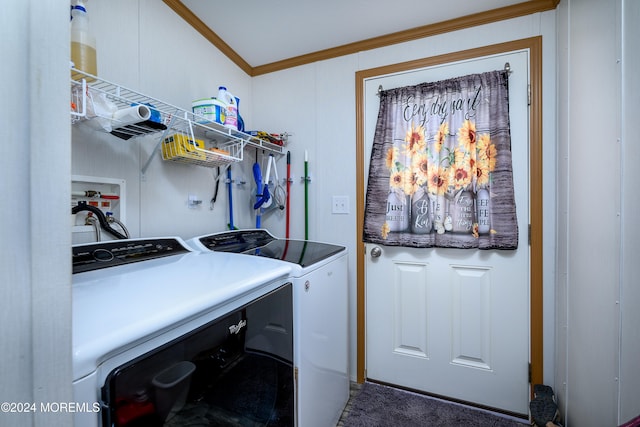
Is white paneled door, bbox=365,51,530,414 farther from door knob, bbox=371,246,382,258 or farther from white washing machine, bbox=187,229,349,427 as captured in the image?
white washing machine, bbox=187,229,349,427

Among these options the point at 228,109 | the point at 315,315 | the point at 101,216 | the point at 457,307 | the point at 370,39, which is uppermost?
the point at 370,39

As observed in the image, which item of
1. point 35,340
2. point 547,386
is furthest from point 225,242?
point 547,386

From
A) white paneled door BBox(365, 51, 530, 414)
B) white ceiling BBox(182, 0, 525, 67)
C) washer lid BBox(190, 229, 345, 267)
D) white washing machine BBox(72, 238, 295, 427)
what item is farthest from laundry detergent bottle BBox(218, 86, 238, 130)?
white paneled door BBox(365, 51, 530, 414)

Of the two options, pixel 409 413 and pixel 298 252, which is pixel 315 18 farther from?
pixel 409 413

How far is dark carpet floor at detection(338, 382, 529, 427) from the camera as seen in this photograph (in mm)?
1562

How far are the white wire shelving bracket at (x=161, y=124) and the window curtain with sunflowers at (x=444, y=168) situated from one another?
0.88 meters

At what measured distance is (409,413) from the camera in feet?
5.37

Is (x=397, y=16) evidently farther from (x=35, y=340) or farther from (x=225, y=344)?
(x=35, y=340)

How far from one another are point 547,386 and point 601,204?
1.11 metres

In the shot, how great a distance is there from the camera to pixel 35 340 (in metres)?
0.30

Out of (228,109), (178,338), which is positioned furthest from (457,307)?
(228,109)

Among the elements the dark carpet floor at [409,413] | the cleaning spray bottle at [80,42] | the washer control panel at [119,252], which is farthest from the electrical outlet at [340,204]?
the cleaning spray bottle at [80,42]

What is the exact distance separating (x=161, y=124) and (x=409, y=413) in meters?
2.04

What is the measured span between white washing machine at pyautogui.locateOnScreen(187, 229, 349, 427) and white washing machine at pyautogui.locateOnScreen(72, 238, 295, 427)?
62mm
